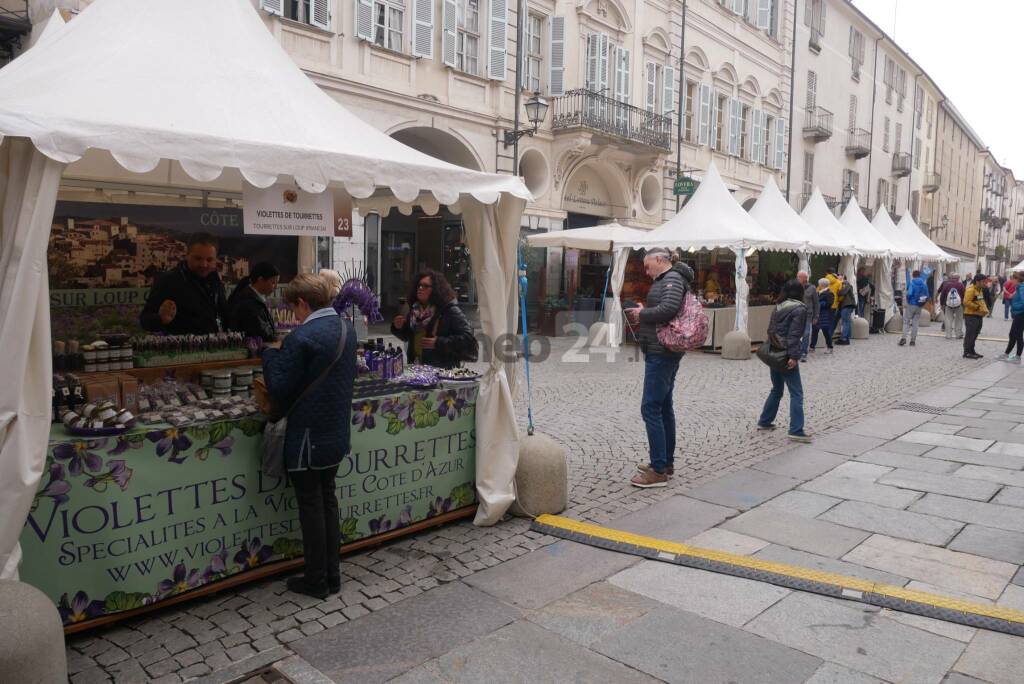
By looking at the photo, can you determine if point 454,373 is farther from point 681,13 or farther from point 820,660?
point 681,13

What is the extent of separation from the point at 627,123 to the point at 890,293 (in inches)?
367

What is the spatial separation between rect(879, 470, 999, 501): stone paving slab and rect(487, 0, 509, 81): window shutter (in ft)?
43.8

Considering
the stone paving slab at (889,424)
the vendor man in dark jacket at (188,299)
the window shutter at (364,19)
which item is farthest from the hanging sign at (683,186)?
the vendor man in dark jacket at (188,299)

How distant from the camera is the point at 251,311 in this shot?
213 inches

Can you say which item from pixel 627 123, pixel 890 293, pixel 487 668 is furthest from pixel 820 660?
pixel 890 293

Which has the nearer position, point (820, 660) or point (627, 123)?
point (820, 660)

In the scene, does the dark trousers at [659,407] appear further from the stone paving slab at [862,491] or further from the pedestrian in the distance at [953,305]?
the pedestrian in the distance at [953,305]

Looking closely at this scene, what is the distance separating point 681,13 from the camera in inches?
888

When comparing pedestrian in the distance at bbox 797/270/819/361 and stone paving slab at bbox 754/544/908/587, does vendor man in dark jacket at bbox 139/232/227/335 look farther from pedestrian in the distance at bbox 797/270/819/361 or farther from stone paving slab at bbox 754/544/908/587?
pedestrian in the distance at bbox 797/270/819/361

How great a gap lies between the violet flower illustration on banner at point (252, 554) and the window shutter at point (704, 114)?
75.2ft

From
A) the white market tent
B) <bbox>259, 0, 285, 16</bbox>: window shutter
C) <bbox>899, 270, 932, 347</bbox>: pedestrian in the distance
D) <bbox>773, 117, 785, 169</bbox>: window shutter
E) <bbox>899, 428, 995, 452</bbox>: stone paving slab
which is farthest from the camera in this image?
<bbox>773, 117, 785, 169</bbox>: window shutter

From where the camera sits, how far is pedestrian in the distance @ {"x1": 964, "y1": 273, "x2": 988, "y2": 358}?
13.8 meters

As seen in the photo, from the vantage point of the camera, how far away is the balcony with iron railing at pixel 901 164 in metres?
40.6

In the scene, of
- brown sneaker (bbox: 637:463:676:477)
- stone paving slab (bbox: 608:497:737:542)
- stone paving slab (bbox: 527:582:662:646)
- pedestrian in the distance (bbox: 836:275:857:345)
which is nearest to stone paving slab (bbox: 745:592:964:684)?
stone paving slab (bbox: 527:582:662:646)
